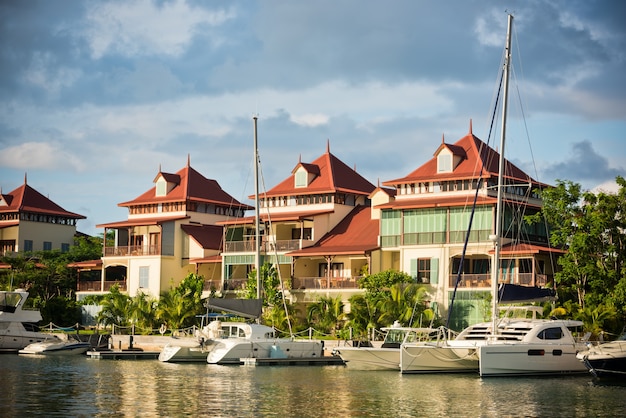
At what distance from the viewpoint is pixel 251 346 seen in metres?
50.2

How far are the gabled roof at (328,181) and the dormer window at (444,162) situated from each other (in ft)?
31.7

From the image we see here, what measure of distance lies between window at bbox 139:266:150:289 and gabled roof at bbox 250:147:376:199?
31.4 ft

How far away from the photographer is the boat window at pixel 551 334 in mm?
43525

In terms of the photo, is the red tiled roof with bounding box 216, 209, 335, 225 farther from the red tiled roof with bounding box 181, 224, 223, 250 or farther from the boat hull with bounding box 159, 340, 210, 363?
the boat hull with bounding box 159, 340, 210, 363

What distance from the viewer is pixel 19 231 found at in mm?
87562

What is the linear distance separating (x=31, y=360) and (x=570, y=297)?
29261 millimetres

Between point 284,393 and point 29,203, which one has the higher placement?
point 29,203

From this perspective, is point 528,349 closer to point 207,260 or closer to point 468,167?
point 468,167

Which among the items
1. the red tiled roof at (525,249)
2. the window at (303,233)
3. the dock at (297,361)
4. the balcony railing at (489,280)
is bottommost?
the dock at (297,361)

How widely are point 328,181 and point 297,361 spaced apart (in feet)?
78.2

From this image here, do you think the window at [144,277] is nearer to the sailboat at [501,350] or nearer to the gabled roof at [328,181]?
the gabled roof at [328,181]

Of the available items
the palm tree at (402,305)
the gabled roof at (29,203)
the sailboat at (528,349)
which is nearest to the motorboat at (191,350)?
the palm tree at (402,305)

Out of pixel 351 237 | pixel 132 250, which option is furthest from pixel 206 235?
pixel 351 237

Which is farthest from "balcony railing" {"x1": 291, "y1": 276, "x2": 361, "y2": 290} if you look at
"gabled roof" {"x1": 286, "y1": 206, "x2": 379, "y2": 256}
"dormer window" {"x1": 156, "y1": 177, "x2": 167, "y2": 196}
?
"dormer window" {"x1": 156, "y1": 177, "x2": 167, "y2": 196}
